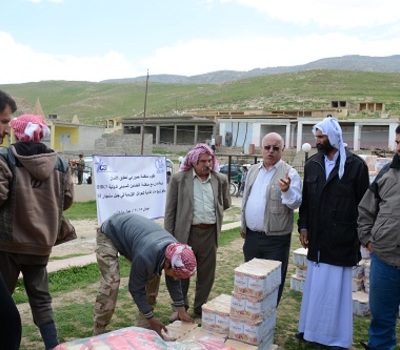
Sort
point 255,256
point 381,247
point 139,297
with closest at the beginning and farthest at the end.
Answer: point 139,297, point 381,247, point 255,256

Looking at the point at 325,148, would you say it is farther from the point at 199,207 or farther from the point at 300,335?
the point at 300,335

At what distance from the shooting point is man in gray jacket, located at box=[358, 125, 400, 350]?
3.58 metres

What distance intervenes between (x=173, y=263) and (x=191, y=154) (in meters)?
1.76

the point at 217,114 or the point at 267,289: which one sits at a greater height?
the point at 217,114

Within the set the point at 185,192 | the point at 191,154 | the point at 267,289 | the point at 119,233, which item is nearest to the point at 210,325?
the point at 267,289

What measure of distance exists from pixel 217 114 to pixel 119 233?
49778 millimetres

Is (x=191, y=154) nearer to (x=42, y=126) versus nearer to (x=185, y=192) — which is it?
(x=185, y=192)

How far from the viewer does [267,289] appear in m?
3.82

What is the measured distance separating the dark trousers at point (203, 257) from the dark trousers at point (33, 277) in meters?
1.62

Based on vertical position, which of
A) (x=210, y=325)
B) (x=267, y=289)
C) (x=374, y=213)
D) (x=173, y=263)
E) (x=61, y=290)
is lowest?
(x=61, y=290)

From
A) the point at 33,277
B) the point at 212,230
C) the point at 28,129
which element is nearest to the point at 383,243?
the point at 212,230

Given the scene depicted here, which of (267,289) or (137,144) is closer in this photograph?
(267,289)

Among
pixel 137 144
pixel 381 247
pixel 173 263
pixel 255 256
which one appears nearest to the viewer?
pixel 173 263

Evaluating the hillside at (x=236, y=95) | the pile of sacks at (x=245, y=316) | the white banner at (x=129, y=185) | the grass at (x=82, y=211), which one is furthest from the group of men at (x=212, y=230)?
the hillside at (x=236, y=95)
